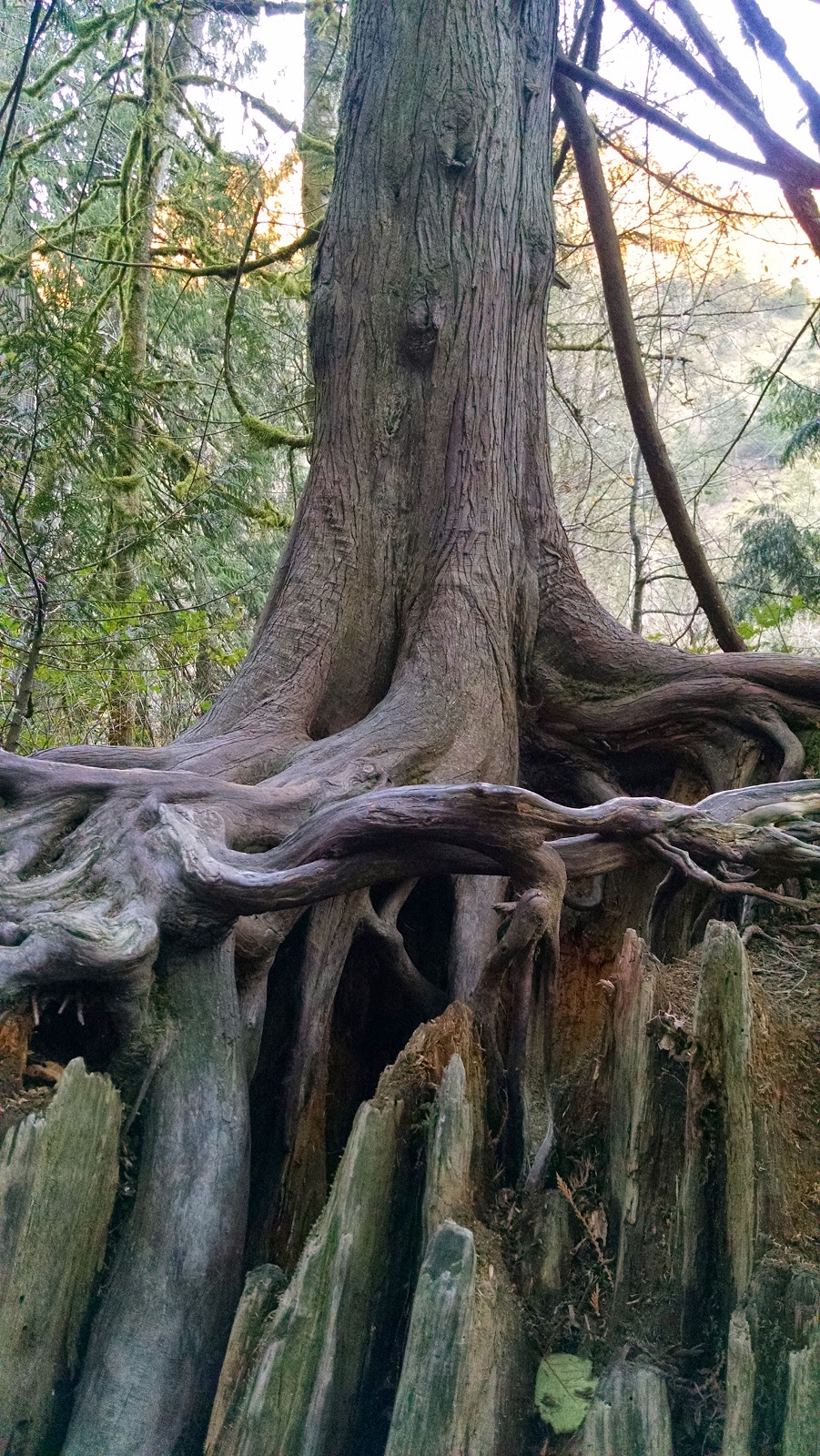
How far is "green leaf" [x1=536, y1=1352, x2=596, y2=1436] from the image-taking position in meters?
2.16

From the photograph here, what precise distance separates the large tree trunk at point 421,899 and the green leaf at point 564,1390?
0.05 m

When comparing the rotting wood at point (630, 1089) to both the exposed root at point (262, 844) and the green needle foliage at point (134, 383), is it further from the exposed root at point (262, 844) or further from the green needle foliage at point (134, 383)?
the green needle foliage at point (134, 383)

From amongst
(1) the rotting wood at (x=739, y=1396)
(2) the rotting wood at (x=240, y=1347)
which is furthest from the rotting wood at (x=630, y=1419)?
(2) the rotting wood at (x=240, y=1347)

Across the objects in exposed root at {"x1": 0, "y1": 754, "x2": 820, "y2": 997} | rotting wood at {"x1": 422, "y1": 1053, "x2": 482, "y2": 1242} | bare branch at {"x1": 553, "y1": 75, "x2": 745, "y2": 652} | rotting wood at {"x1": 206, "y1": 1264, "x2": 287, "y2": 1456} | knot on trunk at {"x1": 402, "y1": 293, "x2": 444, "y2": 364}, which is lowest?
rotting wood at {"x1": 206, "y1": 1264, "x2": 287, "y2": 1456}

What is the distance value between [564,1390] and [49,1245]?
44.2 inches

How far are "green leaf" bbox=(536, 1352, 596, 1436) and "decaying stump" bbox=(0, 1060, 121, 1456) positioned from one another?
102 cm

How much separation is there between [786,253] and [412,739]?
19.2 feet

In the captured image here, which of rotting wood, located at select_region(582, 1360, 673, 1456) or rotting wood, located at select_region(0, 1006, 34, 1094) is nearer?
rotting wood, located at select_region(582, 1360, 673, 1456)

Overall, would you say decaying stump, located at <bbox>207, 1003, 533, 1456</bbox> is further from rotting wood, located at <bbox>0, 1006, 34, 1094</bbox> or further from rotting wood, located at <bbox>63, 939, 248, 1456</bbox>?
rotting wood, located at <bbox>0, 1006, 34, 1094</bbox>

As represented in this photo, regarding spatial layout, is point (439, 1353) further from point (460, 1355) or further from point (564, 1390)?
point (564, 1390)

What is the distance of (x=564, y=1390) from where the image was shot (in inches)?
87.4

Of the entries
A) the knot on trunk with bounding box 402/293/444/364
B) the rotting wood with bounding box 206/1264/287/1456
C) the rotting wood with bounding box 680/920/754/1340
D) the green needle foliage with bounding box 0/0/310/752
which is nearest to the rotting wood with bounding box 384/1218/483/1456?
the rotting wood with bounding box 206/1264/287/1456

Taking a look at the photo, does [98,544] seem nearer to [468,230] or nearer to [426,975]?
[468,230]

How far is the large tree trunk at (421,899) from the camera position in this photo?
225cm
